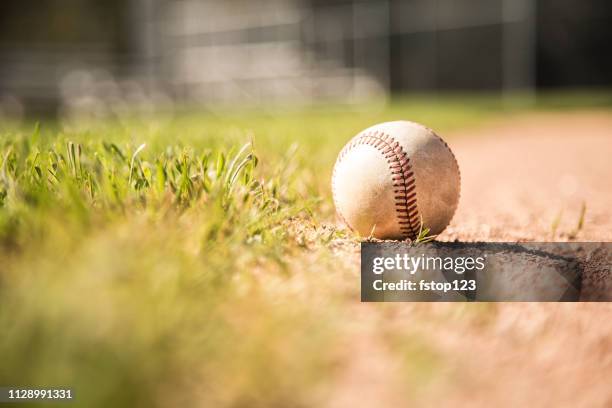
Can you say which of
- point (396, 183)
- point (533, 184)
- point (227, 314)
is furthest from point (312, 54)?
point (227, 314)

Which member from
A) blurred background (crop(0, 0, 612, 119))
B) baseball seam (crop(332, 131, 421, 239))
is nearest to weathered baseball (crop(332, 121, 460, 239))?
baseball seam (crop(332, 131, 421, 239))

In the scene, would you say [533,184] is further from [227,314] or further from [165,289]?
[165,289]

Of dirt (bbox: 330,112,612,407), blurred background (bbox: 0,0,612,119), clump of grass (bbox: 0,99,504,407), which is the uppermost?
blurred background (bbox: 0,0,612,119)

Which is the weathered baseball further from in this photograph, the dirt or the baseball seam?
the dirt

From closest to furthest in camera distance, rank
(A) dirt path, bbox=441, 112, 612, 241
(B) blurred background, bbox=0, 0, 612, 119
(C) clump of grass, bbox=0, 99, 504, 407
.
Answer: (C) clump of grass, bbox=0, 99, 504, 407, (A) dirt path, bbox=441, 112, 612, 241, (B) blurred background, bbox=0, 0, 612, 119

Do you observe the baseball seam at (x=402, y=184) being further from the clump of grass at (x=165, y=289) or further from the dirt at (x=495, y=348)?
the dirt at (x=495, y=348)
